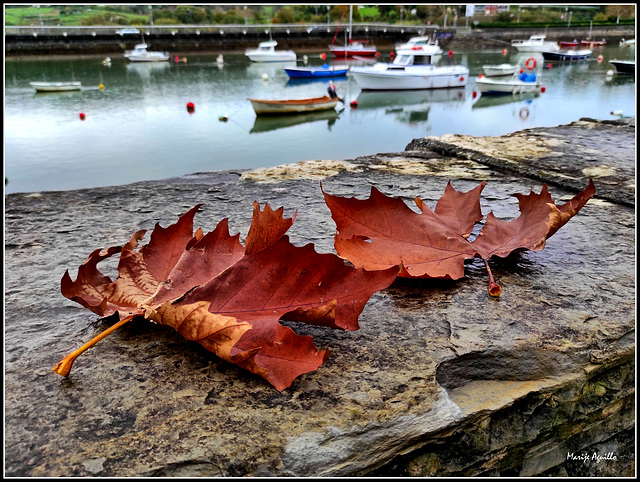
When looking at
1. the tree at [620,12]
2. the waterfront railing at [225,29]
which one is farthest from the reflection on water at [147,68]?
the tree at [620,12]

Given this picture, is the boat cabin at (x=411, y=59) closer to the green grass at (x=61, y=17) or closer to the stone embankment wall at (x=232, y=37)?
the green grass at (x=61, y=17)

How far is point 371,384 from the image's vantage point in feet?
2.82

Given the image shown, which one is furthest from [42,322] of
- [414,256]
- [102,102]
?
[102,102]

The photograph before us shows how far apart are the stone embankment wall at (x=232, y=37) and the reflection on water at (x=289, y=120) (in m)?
18.8

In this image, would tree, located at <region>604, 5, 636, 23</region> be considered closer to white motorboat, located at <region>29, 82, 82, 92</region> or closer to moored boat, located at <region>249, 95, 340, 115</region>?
moored boat, located at <region>249, 95, 340, 115</region>

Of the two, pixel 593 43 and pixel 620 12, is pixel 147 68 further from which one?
pixel 620 12

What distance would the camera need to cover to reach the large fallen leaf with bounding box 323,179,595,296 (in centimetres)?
111

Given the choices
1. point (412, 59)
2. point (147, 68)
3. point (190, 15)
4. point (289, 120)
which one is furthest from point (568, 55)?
point (190, 15)

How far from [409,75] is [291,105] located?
21.6ft

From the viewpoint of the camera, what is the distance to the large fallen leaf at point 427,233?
3.64 feet

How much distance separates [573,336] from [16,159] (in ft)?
37.1

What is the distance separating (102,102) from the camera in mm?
15844

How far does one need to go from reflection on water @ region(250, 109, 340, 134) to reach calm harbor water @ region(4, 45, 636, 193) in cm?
3

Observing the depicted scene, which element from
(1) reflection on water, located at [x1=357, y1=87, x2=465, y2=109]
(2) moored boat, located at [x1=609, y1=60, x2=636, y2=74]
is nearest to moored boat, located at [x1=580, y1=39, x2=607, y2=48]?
(2) moored boat, located at [x1=609, y1=60, x2=636, y2=74]
